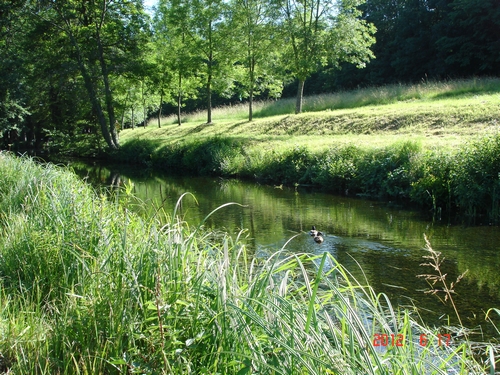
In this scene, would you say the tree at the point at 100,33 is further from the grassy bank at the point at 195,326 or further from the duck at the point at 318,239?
the grassy bank at the point at 195,326

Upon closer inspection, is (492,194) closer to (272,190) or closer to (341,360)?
(272,190)

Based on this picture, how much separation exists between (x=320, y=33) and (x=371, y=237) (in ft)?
56.7

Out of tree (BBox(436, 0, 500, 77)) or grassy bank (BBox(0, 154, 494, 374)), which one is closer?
grassy bank (BBox(0, 154, 494, 374))

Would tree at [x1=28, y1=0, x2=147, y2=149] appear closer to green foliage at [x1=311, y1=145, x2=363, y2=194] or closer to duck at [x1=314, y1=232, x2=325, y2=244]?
green foliage at [x1=311, y1=145, x2=363, y2=194]

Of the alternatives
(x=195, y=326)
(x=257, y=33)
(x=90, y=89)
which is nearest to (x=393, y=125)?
(x=257, y=33)

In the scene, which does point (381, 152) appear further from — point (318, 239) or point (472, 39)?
point (472, 39)

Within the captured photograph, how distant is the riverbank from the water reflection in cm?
79

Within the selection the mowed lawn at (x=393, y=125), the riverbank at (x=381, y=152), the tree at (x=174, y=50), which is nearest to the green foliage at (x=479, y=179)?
the riverbank at (x=381, y=152)

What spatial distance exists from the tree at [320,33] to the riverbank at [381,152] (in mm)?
2785

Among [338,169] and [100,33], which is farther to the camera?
[100,33]

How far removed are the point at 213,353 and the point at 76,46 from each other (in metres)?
26.5

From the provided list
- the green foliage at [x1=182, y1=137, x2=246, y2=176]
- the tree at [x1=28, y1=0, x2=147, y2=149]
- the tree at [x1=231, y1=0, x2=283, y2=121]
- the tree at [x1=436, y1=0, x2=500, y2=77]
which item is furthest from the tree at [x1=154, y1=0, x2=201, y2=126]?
the tree at [x1=436, y1=0, x2=500, y2=77]

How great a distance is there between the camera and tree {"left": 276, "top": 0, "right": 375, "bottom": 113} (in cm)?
2364

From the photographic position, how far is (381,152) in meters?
14.0
